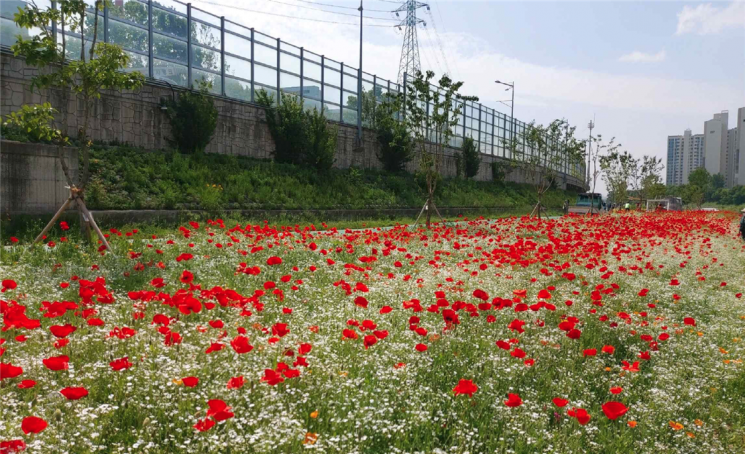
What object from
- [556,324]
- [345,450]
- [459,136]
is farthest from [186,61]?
[459,136]

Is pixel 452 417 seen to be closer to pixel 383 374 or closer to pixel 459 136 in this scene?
pixel 383 374

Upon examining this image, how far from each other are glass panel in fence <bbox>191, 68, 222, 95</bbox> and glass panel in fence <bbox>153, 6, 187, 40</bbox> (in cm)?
152

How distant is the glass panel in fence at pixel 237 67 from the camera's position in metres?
24.4

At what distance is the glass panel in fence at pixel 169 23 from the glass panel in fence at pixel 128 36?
0.79m

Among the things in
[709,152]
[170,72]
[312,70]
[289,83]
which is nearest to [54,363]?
[170,72]

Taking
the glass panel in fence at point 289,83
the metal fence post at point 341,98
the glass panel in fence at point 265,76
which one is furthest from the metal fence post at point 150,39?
the metal fence post at point 341,98

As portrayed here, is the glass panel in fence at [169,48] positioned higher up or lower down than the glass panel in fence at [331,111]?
higher up

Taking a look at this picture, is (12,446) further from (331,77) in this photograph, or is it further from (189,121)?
(331,77)

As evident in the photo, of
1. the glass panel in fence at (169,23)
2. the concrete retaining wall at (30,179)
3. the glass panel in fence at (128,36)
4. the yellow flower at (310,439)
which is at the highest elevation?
the glass panel in fence at (169,23)

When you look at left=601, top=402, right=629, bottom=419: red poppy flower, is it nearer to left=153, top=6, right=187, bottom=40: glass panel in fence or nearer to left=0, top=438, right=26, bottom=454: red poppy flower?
left=0, top=438, right=26, bottom=454: red poppy flower

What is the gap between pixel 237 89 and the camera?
81.0 ft

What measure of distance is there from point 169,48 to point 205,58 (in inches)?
71.0

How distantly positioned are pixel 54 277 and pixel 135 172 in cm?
1064

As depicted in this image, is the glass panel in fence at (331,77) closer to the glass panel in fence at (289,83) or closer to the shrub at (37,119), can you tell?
the glass panel in fence at (289,83)
